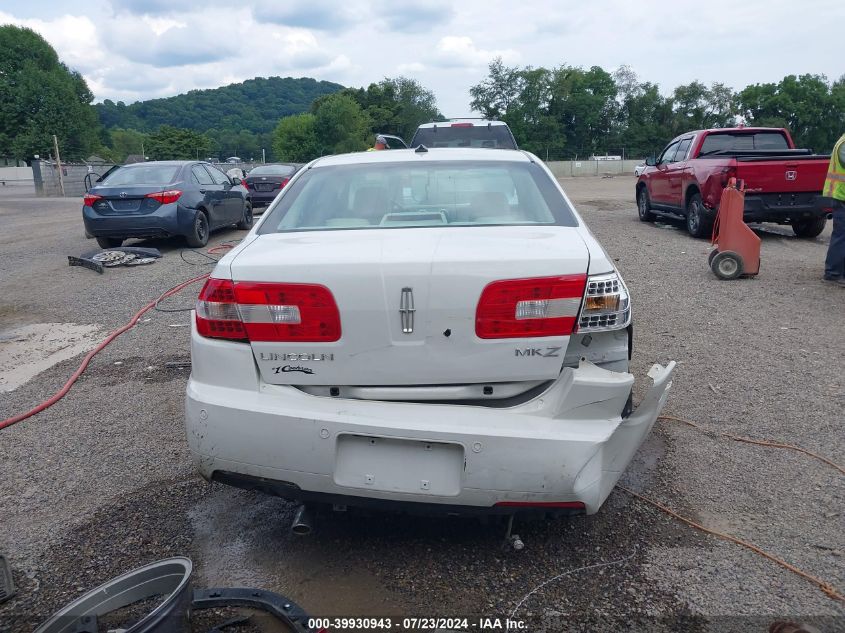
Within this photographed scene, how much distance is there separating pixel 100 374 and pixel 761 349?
207 inches

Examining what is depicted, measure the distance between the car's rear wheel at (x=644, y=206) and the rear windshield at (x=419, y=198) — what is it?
11844 mm

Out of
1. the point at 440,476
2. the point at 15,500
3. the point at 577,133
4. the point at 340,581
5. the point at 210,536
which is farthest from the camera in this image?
the point at 577,133

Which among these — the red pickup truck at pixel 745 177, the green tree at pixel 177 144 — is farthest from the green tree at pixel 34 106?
the red pickup truck at pixel 745 177

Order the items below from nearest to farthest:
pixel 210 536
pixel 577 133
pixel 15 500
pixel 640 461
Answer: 1. pixel 210 536
2. pixel 15 500
3. pixel 640 461
4. pixel 577 133

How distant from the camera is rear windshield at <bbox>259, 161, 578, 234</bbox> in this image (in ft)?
11.1

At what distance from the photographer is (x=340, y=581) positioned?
2.81 metres

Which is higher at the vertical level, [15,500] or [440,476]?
[440,476]

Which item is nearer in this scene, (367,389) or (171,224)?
(367,389)

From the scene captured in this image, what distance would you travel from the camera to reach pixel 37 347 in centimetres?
650

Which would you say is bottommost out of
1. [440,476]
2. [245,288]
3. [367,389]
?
[440,476]

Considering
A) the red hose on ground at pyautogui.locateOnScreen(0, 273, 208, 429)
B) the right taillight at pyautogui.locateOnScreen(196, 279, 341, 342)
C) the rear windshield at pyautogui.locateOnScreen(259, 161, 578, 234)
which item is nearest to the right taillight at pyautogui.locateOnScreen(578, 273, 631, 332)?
the rear windshield at pyautogui.locateOnScreen(259, 161, 578, 234)

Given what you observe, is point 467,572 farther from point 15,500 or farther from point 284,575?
point 15,500

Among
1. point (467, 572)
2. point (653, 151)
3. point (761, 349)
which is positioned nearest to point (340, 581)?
point (467, 572)

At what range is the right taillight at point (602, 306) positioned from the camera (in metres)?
2.66
